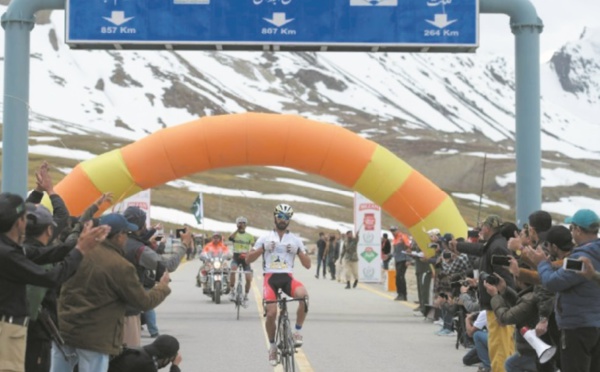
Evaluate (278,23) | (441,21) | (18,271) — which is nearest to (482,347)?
(18,271)

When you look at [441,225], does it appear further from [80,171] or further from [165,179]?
[80,171]

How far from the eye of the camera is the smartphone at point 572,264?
795 centimetres

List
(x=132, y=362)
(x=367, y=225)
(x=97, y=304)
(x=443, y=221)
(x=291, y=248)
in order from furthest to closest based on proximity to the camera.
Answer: (x=367, y=225) → (x=443, y=221) → (x=291, y=248) → (x=132, y=362) → (x=97, y=304)

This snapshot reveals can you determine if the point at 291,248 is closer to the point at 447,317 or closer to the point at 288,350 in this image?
the point at 288,350

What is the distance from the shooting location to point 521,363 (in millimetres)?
10023

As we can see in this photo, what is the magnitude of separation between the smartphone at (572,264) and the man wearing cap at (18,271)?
3.22 m

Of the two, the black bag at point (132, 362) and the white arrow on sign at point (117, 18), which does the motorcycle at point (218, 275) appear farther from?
the black bag at point (132, 362)

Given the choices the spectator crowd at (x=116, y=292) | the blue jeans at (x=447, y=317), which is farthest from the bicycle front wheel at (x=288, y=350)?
the blue jeans at (x=447, y=317)

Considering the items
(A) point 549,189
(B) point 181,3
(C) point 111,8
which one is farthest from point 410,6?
(A) point 549,189

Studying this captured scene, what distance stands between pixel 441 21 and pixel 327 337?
558 cm

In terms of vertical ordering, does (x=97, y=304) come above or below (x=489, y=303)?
above

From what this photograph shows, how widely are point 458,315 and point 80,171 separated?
330 inches

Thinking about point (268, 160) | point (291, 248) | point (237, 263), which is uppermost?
point (268, 160)

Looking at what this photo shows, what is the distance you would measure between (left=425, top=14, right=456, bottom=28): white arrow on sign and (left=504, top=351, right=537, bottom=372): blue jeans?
9704mm
